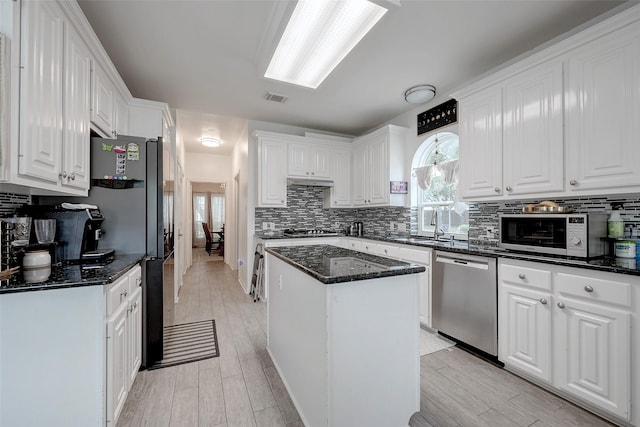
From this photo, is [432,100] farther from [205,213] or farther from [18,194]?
[205,213]

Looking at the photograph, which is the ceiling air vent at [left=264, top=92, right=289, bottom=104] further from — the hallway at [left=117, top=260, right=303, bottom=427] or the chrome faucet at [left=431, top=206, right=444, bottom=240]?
the hallway at [left=117, top=260, right=303, bottom=427]

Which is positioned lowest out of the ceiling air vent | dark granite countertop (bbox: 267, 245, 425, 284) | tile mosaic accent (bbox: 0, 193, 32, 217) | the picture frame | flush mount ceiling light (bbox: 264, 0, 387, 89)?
dark granite countertop (bbox: 267, 245, 425, 284)

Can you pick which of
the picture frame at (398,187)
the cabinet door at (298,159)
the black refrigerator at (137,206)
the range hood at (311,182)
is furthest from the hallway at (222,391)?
the picture frame at (398,187)

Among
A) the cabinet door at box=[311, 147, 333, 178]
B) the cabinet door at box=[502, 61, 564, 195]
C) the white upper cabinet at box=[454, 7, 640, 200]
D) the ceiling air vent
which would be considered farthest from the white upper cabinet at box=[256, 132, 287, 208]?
the cabinet door at box=[502, 61, 564, 195]

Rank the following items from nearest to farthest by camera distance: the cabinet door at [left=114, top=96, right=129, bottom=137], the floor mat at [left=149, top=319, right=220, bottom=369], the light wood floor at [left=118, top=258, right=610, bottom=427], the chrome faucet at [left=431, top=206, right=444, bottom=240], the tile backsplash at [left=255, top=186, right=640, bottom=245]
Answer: the light wood floor at [left=118, top=258, right=610, bottom=427]
the floor mat at [left=149, top=319, right=220, bottom=369]
the cabinet door at [left=114, top=96, right=129, bottom=137]
the tile backsplash at [left=255, top=186, right=640, bottom=245]
the chrome faucet at [left=431, top=206, right=444, bottom=240]

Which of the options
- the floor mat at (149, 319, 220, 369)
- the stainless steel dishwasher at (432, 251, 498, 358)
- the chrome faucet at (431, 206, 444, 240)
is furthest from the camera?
the chrome faucet at (431, 206, 444, 240)

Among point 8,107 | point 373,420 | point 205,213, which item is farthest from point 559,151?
point 205,213

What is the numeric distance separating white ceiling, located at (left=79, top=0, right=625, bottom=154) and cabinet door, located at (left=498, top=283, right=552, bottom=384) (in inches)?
80.8

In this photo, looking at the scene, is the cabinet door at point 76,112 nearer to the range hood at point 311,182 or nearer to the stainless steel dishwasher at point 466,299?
the range hood at point 311,182

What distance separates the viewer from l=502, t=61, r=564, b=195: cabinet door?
6.29 feet

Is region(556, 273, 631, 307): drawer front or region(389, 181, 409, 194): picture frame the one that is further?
region(389, 181, 409, 194): picture frame

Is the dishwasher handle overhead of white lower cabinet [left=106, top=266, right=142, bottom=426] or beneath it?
overhead

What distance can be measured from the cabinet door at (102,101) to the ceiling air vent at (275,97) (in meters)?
1.55

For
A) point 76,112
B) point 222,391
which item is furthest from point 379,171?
point 76,112
